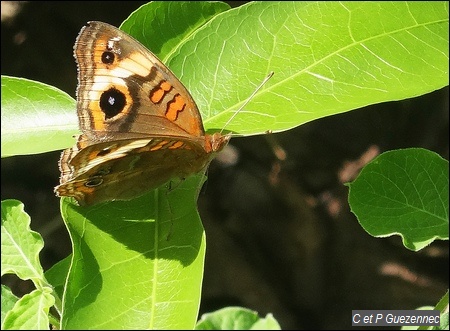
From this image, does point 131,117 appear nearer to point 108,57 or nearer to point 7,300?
point 108,57

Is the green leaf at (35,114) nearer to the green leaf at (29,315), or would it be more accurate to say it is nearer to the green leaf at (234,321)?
the green leaf at (29,315)

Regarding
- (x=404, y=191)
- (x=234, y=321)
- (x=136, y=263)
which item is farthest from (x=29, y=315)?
(x=404, y=191)

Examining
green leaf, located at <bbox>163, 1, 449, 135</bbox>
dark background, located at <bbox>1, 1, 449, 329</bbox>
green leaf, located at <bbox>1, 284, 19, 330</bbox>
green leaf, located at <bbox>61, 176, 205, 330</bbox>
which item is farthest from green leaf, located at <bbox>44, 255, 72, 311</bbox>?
dark background, located at <bbox>1, 1, 449, 329</bbox>

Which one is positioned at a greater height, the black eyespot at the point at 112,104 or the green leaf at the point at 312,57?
the green leaf at the point at 312,57

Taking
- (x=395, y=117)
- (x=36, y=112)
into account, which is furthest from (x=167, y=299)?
(x=395, y=117)

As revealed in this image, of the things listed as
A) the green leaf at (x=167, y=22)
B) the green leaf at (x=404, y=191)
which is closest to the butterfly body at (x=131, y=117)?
the green leaf at (x=167, y=22)

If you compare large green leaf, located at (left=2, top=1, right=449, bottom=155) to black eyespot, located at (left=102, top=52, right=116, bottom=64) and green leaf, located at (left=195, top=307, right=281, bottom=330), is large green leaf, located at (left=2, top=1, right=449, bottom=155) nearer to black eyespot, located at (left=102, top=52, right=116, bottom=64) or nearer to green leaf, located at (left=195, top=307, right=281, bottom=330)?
black eyespot, located at (left=102, top=52, right=116, bottom=64)

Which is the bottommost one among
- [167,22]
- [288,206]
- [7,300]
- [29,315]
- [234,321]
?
[288,206]
